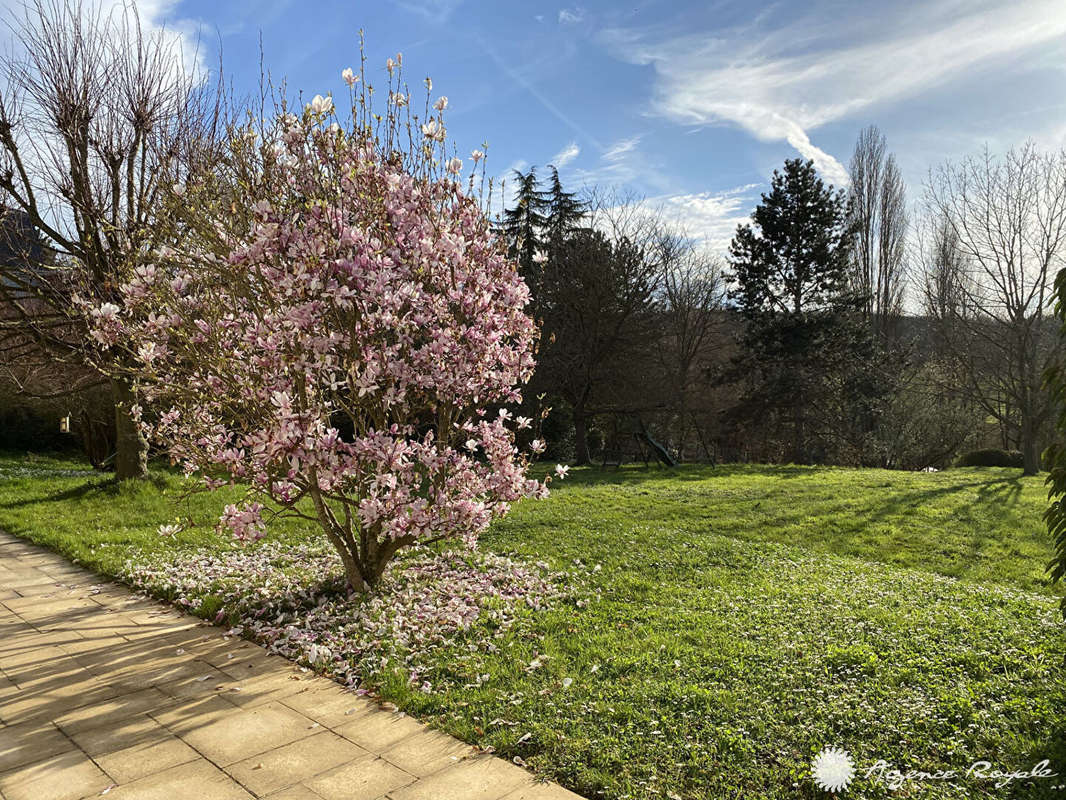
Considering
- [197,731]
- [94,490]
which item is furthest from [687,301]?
[197,731]

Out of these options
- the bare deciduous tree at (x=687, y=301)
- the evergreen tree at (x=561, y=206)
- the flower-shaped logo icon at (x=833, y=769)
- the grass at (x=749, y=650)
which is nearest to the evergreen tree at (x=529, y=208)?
the evergreen tree at (x=561, y=206)

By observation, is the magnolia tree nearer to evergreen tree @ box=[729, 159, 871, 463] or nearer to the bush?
evergreen tree @ box=[729, 159, 871, 463]

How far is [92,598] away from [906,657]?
6478 mm

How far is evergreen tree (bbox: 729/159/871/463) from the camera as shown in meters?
21.2

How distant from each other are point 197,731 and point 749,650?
3.34 m

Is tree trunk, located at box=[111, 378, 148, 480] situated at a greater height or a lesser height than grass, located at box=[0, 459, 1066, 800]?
greater

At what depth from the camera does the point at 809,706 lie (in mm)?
3738

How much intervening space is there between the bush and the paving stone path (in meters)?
21.2

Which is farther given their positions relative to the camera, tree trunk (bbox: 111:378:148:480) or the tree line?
the tree line

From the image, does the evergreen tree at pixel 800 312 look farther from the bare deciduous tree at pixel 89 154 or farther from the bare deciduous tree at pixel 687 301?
the bare deciduous tree at pixel 89 154

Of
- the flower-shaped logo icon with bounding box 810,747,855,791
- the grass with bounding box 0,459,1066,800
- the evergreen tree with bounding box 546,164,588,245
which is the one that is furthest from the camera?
the evergreen tree with bounding box 546,164,588,245

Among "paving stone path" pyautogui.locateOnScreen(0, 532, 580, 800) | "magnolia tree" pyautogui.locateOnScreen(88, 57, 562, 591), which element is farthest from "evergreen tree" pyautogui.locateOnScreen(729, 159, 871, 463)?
"paving stone path" pyautogui.locateOnScreen(0, 532, 580, 800)

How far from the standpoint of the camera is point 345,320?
5.04 m

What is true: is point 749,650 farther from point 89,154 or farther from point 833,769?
point 89,154
